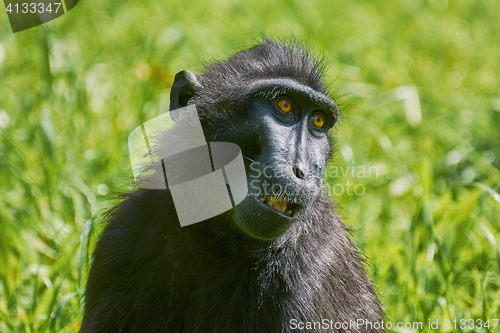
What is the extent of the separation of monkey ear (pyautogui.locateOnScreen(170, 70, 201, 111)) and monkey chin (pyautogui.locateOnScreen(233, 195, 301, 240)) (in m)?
0.79

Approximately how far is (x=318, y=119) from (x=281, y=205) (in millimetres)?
633

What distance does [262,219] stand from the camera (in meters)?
3.08

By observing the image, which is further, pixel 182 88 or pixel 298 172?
pixel 182 88

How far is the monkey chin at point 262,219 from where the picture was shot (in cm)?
307

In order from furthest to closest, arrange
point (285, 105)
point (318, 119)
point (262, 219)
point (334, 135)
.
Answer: point (334, 135) < point (318, 119) < point (285, 105) < point (262, 219)

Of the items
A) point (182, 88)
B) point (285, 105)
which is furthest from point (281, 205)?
point (182, 88)

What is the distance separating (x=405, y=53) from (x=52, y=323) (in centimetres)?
613

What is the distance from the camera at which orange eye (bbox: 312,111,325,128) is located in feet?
11.5

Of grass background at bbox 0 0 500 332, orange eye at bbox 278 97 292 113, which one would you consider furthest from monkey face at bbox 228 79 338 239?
grass background at bbox 0 0 500 332

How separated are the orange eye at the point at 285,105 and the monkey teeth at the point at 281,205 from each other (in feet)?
1.71

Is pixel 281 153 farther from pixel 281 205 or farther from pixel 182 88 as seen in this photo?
pixel 182 88

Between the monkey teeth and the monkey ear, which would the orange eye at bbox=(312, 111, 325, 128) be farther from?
the monkey ear

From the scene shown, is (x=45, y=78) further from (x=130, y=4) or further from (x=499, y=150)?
(x=499, y=150)

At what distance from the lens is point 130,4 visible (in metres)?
7.88
